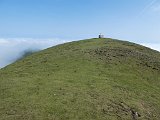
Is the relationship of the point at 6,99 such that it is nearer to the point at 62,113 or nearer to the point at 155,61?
the point at 62,113

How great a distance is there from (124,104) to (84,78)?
7.22 meters

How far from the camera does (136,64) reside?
1895 inches

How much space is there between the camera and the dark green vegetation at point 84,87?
91.5ft

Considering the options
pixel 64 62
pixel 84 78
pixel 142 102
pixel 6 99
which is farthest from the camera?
pixel 64 62

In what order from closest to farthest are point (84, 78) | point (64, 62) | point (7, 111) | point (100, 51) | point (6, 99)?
1. point (7, 111)
2. point (6, 99)
3. point (84, 78)
4. point (64, 62)
5. point (100, 51)

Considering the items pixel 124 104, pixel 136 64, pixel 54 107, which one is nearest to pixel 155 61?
pixel 136 64

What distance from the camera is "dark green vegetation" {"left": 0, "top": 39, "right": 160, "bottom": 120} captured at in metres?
27.9

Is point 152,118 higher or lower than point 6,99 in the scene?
lower

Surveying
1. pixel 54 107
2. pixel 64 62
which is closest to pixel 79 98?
pixel 54 107

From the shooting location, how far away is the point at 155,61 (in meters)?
52.1

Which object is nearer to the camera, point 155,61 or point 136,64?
point 136,64

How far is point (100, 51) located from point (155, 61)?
8001mm

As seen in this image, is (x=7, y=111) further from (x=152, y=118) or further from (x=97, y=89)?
(x=152, y=118)

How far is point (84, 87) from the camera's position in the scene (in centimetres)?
3375
